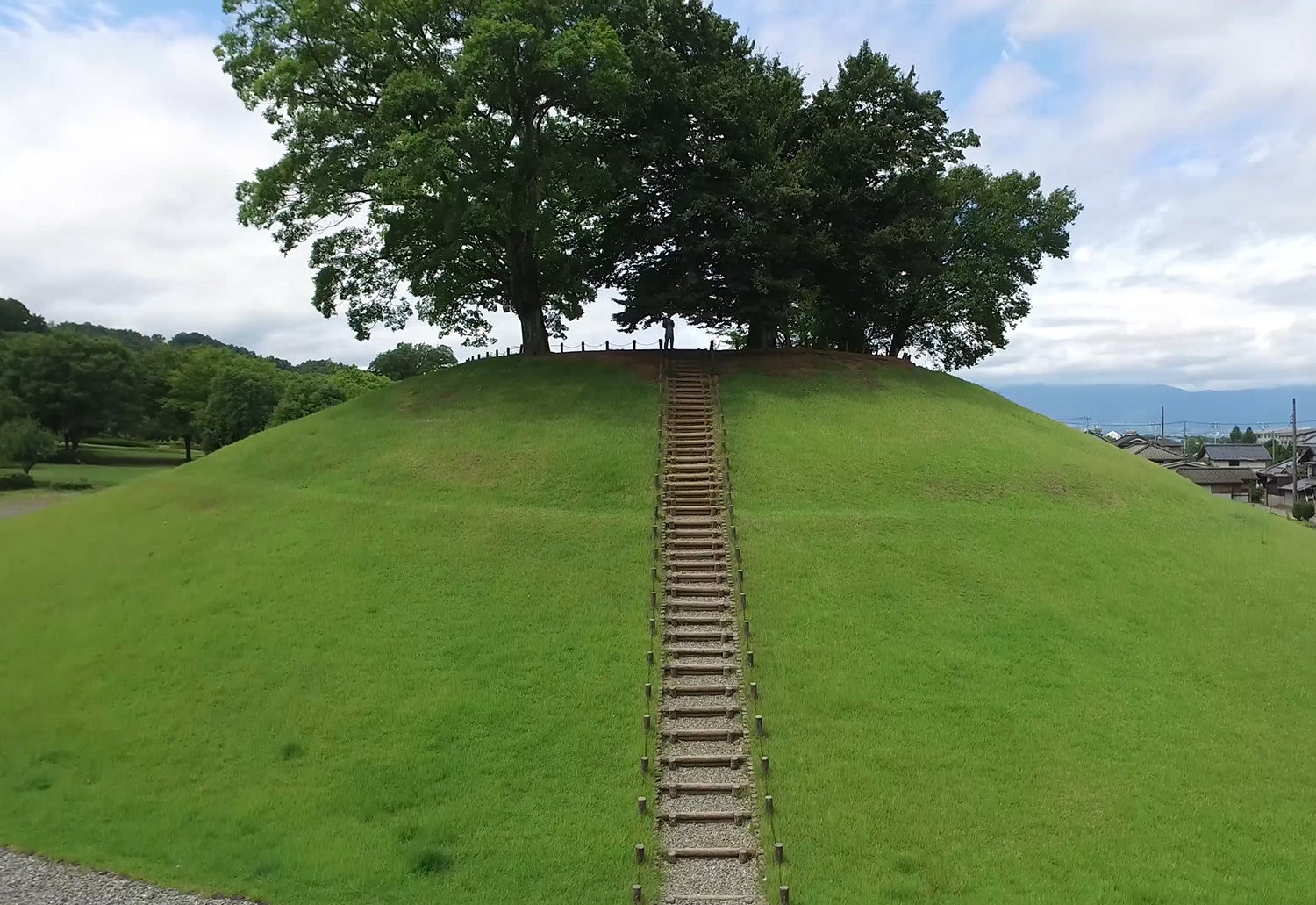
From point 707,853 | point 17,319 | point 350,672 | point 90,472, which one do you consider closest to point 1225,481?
point 707,853

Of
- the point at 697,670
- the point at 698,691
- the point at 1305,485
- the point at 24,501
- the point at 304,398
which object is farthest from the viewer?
the point at 1305,485

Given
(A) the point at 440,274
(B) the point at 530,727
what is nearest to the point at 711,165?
(A) the point at 440,274

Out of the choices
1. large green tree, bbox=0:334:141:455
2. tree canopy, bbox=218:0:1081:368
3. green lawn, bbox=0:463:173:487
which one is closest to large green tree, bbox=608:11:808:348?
tree canopy, bbox=218:0:1081:368

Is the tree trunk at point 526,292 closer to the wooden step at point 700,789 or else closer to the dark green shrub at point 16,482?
the wooden step at point 700,789

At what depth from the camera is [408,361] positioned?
115062 mm

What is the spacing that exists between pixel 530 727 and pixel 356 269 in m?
24.7

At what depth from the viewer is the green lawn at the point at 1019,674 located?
12.6 m

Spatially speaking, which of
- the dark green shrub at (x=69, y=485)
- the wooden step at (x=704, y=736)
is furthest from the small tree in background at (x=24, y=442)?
the wooden step at (x=704, y=736)

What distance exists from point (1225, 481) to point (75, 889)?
92312 mm

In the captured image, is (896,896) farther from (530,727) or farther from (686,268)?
(686,268)

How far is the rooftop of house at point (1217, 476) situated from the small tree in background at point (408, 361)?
86.8 meters

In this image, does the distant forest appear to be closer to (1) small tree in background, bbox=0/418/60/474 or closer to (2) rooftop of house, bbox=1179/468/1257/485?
(1) small tree in background, bbox=0/418/60/474

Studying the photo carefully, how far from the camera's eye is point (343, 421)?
98.7 feet

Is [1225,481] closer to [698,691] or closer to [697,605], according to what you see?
[697,605]
